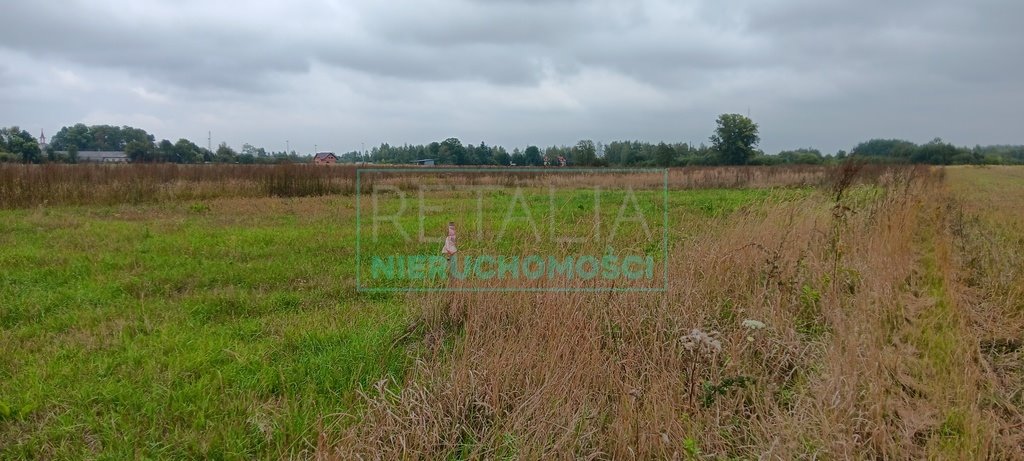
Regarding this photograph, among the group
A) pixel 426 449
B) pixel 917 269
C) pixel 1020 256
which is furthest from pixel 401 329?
pixel 1020 256

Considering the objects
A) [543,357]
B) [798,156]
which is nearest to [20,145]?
[543,357]

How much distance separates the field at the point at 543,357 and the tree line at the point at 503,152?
22.8ft

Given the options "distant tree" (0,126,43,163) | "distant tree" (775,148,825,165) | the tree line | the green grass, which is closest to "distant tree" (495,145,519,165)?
the tree line

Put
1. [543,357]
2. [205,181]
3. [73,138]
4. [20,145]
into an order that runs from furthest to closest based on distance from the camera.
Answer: [73,138] → [20,145] → [205,181] → [543,357]

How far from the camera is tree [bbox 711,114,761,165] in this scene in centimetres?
3672

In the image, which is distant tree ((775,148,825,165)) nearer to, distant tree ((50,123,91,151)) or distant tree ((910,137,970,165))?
distant tree ((910,137,970,165))

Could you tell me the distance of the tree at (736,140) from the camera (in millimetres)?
36719

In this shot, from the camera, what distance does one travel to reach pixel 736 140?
37.2m

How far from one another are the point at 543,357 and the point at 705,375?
94 cm

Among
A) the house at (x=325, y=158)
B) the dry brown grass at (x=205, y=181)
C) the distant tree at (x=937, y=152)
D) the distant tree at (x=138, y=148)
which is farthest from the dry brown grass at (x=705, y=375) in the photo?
the distant tree at (x=937, y=152)

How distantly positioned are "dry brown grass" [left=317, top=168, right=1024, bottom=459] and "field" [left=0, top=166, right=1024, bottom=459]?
1cm

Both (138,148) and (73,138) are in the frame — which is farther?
(73,138)

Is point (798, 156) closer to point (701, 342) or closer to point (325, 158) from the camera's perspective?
point (325, 158)

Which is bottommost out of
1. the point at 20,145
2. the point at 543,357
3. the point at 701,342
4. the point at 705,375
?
the point at 705,375
